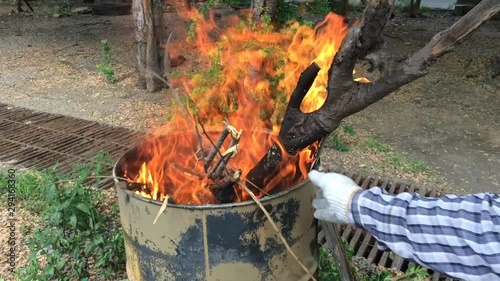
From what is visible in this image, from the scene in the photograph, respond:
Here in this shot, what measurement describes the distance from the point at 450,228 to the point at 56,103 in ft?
21.5

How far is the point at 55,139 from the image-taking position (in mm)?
5508

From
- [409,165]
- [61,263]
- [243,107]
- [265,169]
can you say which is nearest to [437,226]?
[265,169]

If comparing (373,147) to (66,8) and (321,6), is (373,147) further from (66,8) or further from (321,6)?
(66,8)

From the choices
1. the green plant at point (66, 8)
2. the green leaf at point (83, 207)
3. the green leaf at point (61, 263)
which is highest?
the green leaf at point (83, 207)

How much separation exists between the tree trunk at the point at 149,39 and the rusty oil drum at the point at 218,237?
4.87 m

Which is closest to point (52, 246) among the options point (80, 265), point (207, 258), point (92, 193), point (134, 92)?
point (80, 265)

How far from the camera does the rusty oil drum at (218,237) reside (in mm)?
2088

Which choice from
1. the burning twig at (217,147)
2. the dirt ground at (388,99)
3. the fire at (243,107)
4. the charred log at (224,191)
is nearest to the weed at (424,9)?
the dirt ground at (388,99)

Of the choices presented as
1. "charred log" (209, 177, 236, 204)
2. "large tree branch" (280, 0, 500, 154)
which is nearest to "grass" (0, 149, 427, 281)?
"charred log" (209, 177, 236, 204)

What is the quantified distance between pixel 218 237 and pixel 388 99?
562 centimetres

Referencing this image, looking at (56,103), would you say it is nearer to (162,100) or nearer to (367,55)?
(162,100)

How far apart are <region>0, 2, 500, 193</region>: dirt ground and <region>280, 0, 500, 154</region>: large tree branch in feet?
8.47

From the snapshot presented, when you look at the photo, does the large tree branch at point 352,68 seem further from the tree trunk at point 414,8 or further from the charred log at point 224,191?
the tree trunk at point 414,8

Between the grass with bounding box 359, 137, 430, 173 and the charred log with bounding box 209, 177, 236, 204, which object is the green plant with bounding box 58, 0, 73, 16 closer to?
the grass with bounding box 359, 137, 430, 173
